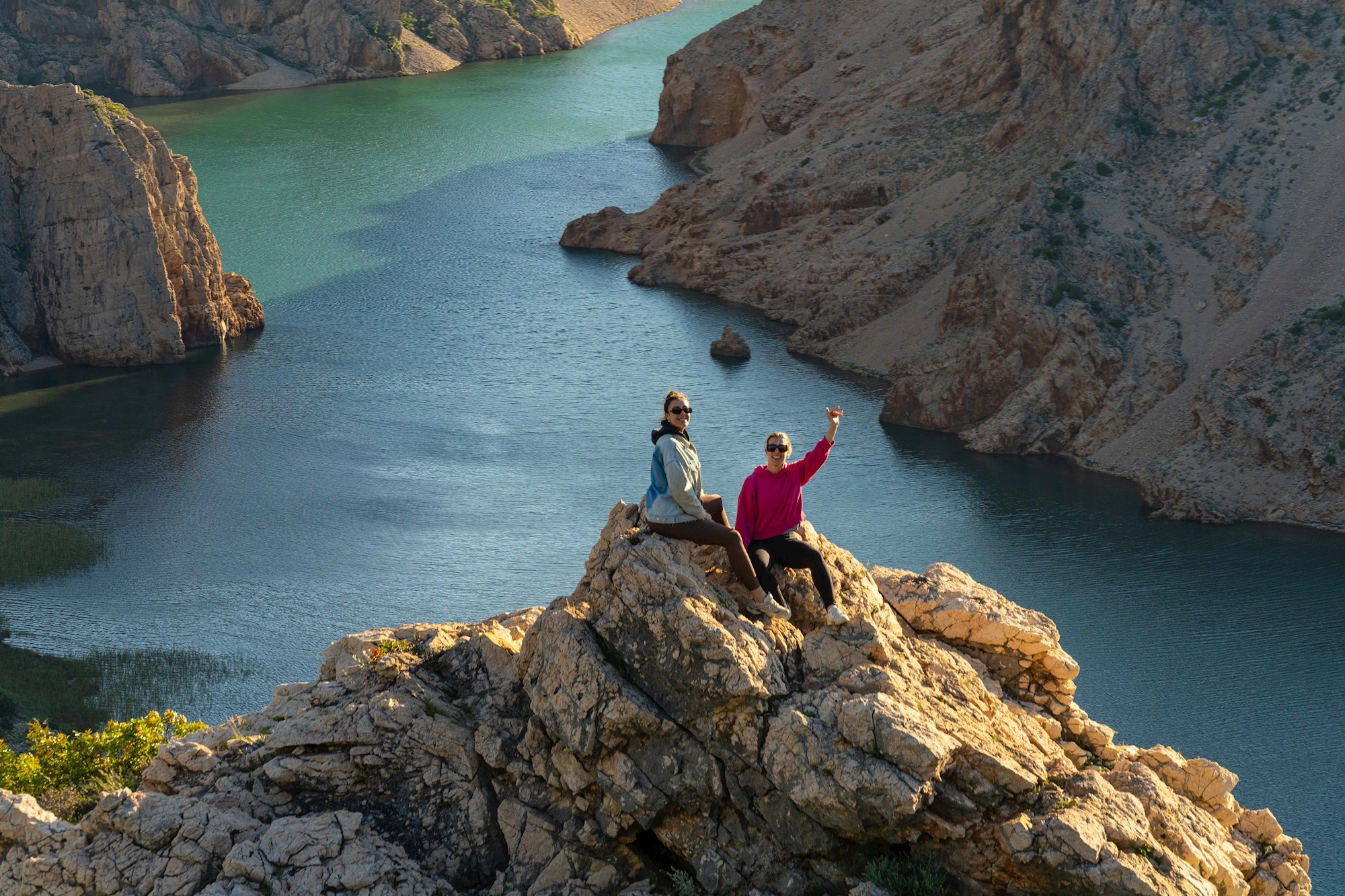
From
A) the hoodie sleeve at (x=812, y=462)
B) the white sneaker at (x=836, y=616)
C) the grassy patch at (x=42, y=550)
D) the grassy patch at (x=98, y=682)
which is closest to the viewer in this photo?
the white sneaker at (x=836, y=616)

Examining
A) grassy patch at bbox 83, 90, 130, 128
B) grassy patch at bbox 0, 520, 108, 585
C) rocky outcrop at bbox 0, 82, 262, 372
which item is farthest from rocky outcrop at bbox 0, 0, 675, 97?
grassy patch at bbox 0, 520, 108, 585

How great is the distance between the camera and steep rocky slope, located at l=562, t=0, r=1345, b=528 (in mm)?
63750

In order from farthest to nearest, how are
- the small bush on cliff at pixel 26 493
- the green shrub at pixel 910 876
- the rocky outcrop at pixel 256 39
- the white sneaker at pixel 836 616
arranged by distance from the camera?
1. the rocky outcrop at pixel 256 39
2. the small bush on cliff at pixel 26 493
3. the white sneaker at pixel 836 616
4. the green shrub at pixel 910 876

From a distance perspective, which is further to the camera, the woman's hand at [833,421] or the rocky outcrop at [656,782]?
the woman's hand at [833,421]

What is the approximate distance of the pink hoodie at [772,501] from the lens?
2073cm

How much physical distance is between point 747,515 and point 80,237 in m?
65.7

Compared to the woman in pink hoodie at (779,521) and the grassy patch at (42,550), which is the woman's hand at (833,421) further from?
the grassy patch at (42,550)

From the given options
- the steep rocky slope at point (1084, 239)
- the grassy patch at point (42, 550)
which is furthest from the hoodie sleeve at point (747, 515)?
the steep rocky slope at point (1084, 239)

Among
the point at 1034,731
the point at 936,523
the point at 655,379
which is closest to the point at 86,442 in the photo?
the point at 655,379

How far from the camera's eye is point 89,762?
25.2 metres

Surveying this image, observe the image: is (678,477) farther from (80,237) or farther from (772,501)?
(80,237)

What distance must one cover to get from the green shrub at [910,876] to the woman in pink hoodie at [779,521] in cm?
305

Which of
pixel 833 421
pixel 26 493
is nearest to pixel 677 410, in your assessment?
pixel 833 421

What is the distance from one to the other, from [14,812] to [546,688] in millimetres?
6997
